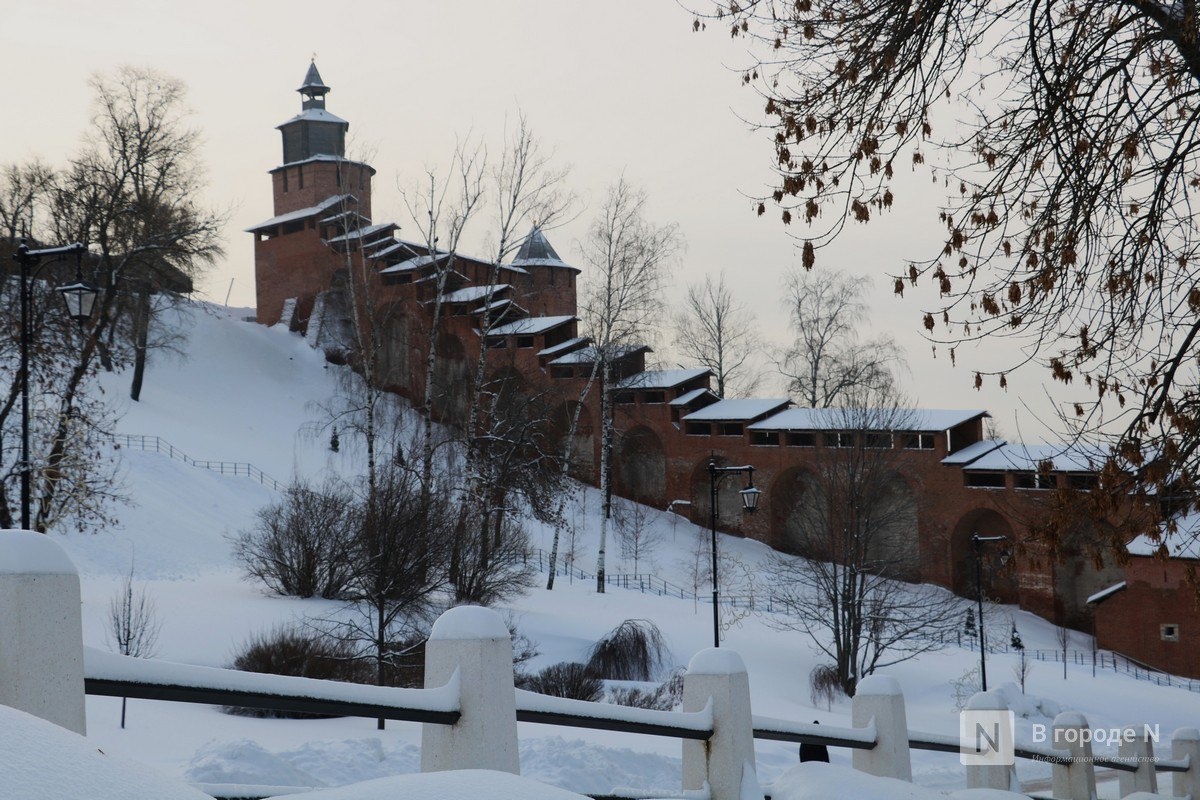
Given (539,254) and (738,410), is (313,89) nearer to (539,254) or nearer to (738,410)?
(539,254)

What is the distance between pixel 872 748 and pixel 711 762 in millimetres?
1607

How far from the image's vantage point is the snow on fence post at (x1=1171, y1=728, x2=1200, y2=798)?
8.80m

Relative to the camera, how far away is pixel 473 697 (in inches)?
120

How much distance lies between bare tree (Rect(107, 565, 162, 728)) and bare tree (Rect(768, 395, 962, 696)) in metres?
13.3

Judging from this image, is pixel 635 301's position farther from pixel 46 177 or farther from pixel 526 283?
pixel 46 177

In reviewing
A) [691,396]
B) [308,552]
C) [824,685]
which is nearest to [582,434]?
[691,396]

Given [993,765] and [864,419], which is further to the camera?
[864,419]

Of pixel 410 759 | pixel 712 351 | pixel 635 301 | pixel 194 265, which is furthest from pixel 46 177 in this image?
pixel 712 351

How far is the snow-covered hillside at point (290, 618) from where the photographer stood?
12.2m

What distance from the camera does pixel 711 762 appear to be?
4199mm

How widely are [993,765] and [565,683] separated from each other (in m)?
12.4

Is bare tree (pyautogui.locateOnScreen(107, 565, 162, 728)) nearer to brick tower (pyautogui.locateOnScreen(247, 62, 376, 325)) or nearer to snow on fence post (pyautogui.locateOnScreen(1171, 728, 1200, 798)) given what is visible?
snow on fence post (pyautogui.locateOnScreen(1171, 728, 1200, 798))

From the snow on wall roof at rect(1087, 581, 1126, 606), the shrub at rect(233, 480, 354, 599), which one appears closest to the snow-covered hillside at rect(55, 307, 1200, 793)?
the shrub at rect(233, 480, 354, 599)

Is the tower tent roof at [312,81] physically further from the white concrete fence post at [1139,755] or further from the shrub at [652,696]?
the white concrete fence post at [1139,755]
